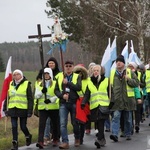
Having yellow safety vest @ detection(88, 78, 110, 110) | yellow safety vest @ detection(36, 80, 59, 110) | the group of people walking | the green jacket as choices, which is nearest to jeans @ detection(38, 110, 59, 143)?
the group of people walking

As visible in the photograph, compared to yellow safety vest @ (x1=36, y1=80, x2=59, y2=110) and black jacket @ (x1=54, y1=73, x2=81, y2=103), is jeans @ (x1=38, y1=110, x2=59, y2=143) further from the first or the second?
black jacket @ (x1=54, y1=73, x2=81, y2=103)

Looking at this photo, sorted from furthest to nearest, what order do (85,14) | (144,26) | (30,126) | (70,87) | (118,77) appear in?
(85,14), (144,26), (30,126), (118,77), (70,87)

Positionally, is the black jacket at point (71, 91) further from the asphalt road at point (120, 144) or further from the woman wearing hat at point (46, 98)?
the asphalt road at point (120, 144)

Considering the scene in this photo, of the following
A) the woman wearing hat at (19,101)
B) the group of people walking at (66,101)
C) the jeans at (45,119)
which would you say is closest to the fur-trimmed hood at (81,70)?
the group of people walking at (66,101)

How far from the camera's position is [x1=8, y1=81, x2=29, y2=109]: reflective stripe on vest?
9625 mm

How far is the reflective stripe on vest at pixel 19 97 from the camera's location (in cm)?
962

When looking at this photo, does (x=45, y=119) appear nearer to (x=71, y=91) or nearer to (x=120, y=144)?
(x=71, y=91)

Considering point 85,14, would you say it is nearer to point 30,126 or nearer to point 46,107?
point 30,126

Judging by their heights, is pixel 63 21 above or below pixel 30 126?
above

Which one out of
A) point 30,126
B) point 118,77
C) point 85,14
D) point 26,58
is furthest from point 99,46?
point 26,58

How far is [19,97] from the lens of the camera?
9.65 metres

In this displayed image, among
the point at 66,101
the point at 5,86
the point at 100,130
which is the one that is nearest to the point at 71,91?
the point at 66,101

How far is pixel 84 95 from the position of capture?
982 centimetres

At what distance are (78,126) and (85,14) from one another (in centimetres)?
2623
